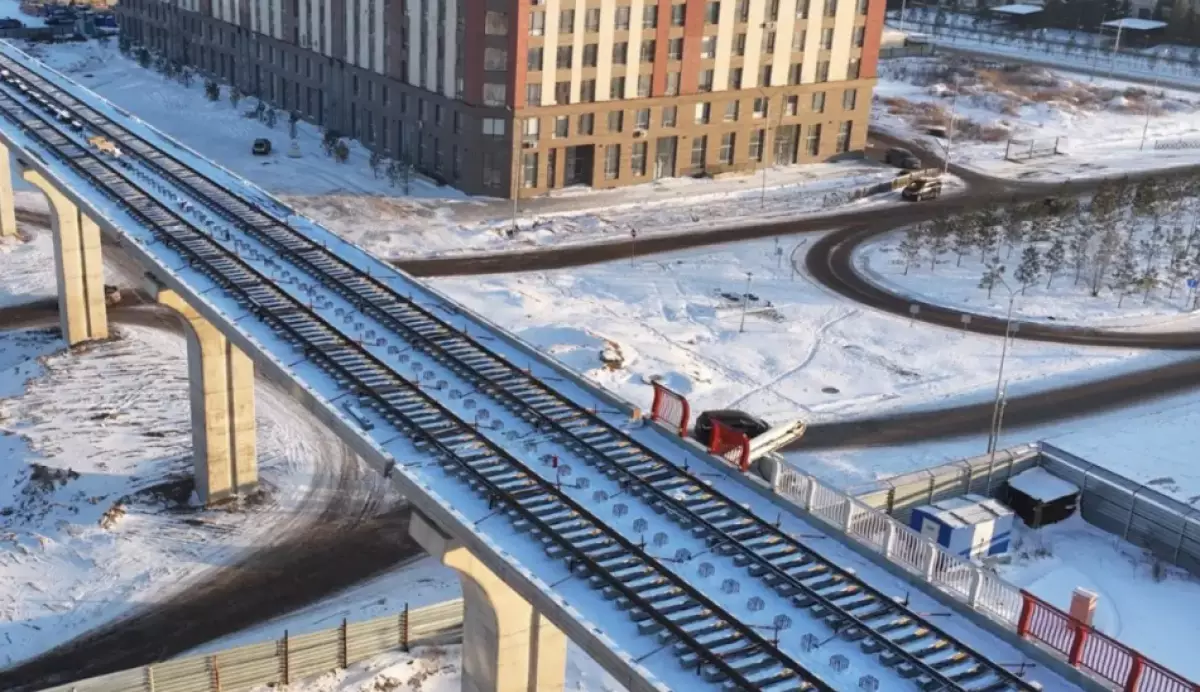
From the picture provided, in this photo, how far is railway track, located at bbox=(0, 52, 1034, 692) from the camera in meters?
18.5

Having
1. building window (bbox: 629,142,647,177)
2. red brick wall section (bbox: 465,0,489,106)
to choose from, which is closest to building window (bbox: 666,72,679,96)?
building window (bbox: 629,142,647,177)

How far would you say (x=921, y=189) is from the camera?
73.4m

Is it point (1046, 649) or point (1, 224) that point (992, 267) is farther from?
point (1, 224)

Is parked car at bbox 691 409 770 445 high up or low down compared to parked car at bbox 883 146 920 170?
down

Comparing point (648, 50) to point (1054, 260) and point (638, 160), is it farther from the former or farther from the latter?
point (1054, 260)

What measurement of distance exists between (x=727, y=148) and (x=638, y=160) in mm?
7206

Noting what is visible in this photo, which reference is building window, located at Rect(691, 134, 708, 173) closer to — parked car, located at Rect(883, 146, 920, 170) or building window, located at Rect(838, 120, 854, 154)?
building window, located at Rect(838, 120, 854, 154)

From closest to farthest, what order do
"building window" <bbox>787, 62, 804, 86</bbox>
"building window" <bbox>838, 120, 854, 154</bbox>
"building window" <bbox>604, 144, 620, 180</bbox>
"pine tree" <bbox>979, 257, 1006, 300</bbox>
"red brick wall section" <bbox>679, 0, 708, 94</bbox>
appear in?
"pine tree" <bbox>979, 257, 1006, 300</bbox>
"red brick wall section" <bbox>679, 0, 708, 94</bbox>
"building window" <bbox>604, 144, 620, 180</bbox>
"building window" <bbox>787, 62, 804, 86</bbox>
"building window" <bbox>838, 120, 854, 154</bbox>

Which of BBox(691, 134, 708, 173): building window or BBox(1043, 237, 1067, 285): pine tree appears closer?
BBox(1043, 237, 1067, 285): pine tree

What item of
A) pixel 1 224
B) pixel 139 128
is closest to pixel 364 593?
pixel 139 128

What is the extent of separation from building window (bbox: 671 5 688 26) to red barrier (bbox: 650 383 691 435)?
48.3 metres

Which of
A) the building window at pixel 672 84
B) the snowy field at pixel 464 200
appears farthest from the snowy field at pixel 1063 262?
the building window at pixel 672 84

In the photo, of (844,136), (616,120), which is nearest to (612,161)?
(616,120)

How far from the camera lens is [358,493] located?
3738cm
